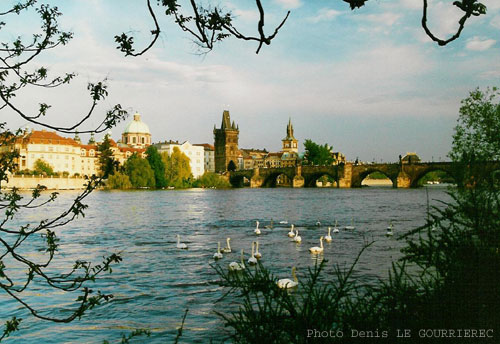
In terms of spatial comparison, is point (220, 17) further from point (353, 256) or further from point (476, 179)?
point (353, 256)

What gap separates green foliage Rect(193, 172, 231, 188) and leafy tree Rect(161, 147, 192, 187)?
11.2 metres

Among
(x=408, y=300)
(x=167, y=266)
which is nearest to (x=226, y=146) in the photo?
(x=167, y=266)

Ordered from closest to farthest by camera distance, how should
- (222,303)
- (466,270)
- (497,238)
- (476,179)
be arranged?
(466,270) < (497,238) < (476,179) < (222,303)

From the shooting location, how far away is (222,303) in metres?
10.9

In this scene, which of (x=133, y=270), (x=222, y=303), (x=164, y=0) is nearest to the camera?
(x=164, y=0)

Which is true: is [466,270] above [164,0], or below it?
below

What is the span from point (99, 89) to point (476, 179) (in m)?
4.84

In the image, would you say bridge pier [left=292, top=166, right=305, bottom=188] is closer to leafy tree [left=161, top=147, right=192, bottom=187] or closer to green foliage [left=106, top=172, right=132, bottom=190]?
leafy tree [left=161, top=147, right=192, bottom=187]

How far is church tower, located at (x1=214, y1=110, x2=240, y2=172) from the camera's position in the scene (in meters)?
152

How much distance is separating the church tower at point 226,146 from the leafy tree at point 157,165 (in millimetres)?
61016

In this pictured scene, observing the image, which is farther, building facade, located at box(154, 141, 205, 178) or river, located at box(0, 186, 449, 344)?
building facade, located at box(154, 141, 205, 178)

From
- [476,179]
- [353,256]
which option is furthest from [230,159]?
[476,179]

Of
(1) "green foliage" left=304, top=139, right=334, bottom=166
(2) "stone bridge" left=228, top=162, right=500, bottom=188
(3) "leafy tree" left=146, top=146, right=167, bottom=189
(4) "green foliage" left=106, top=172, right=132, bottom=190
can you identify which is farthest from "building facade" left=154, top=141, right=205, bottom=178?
(4) "green foliage" left=106, top=172, right=132, bottom=190

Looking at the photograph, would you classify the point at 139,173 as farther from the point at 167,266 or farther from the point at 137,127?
the point at 137,127
